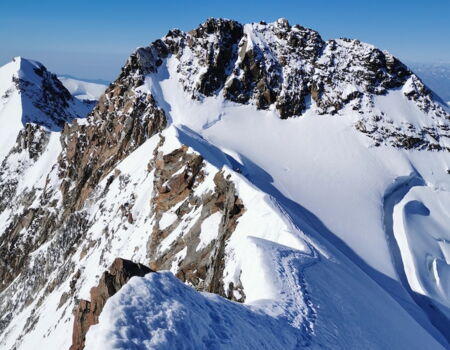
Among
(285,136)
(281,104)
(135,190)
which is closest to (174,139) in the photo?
(135,190)

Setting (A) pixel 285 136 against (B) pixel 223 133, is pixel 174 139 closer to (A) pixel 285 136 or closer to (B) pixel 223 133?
(B) pixel 223 133

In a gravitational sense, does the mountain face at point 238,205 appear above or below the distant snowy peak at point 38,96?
above

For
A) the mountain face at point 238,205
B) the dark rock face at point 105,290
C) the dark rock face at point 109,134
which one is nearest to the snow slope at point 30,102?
the mountain face at point 238,205

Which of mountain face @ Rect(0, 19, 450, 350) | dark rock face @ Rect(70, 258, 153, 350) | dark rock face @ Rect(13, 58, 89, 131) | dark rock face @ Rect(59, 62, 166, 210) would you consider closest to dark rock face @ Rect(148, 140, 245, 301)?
mountain face @ Rect(0, 19, 450, 350)

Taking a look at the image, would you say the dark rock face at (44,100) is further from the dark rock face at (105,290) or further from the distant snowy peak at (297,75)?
the dark rock face at (105,290)

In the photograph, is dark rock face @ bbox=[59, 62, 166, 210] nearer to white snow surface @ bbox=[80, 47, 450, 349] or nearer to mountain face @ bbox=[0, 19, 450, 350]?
mountain face @ bbox=[0, 19, 450, 350]

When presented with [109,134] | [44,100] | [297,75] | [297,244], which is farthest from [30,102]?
[297,244]
